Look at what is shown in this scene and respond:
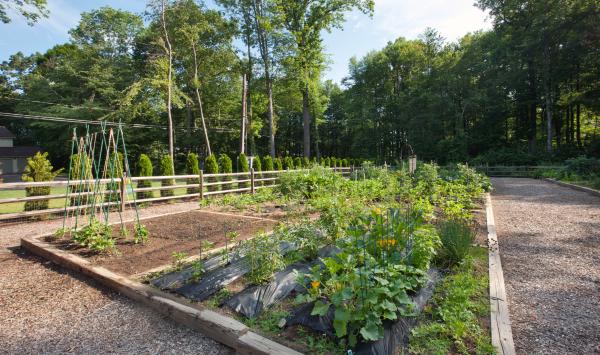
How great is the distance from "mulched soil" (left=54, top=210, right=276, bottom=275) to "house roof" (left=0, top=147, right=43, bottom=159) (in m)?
35.5

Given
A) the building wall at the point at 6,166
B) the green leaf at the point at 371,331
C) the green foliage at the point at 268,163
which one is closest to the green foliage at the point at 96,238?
the green leaf at the point at 371,331

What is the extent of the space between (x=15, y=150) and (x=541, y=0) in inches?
1931

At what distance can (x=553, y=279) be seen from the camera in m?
3.54

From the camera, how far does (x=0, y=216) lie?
→ 6965 mm

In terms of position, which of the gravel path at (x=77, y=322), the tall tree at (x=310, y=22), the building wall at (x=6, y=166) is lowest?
the gravel path at (x=77, y=322)

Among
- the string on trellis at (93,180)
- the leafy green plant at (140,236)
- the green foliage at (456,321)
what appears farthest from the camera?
the string on trellis at (93,180)

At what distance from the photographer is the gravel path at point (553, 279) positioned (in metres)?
2.39

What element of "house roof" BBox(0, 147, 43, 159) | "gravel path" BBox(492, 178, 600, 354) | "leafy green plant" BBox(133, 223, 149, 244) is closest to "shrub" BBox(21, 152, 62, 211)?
"leafy green plant" BBox(133, 223, 149, 244)

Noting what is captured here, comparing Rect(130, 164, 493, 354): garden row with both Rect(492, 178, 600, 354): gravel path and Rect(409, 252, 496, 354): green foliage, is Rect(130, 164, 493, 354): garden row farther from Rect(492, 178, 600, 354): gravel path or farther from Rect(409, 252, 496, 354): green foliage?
Rect(492, 178, 600, 354): gravel path

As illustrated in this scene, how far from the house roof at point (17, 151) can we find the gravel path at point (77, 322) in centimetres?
3724

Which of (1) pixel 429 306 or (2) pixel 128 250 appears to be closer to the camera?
(1) pixel 429 306

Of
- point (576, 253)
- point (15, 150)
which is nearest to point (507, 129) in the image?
point (576, 253)

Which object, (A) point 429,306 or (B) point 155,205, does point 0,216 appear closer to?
(B) point 155,205

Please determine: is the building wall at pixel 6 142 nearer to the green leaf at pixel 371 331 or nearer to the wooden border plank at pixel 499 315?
the green leaf at pixel 371 331
